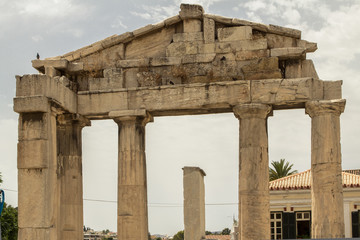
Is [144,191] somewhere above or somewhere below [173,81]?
below

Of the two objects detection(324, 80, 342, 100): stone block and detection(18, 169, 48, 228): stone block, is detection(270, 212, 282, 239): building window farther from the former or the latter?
detection(18, 169, 48, 228): stone block

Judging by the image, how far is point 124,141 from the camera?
20844mm

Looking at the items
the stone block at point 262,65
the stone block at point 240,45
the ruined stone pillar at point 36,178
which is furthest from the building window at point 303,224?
the ruined stone pillar at point 36,178

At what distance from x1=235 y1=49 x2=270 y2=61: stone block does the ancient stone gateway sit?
1.3 inches

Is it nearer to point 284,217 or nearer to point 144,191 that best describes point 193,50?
point 144,191

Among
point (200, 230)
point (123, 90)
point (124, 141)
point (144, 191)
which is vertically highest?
point (123, 90)

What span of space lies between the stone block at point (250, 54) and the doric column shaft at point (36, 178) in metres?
6.23

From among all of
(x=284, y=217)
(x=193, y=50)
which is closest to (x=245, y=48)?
(x=193, y=50)

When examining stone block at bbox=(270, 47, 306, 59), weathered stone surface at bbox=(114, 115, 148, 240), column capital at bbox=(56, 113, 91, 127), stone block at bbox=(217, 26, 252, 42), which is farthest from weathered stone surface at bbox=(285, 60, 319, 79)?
column capital at bbox=(56, 113, 91, 127)

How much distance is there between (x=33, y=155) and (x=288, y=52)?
8460mm

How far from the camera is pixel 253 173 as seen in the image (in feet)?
64.2

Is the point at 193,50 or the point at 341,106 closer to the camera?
the point at 341,106

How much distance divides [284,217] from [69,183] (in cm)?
1389

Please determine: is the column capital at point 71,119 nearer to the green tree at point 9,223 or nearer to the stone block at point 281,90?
the stone block at point 281,90
